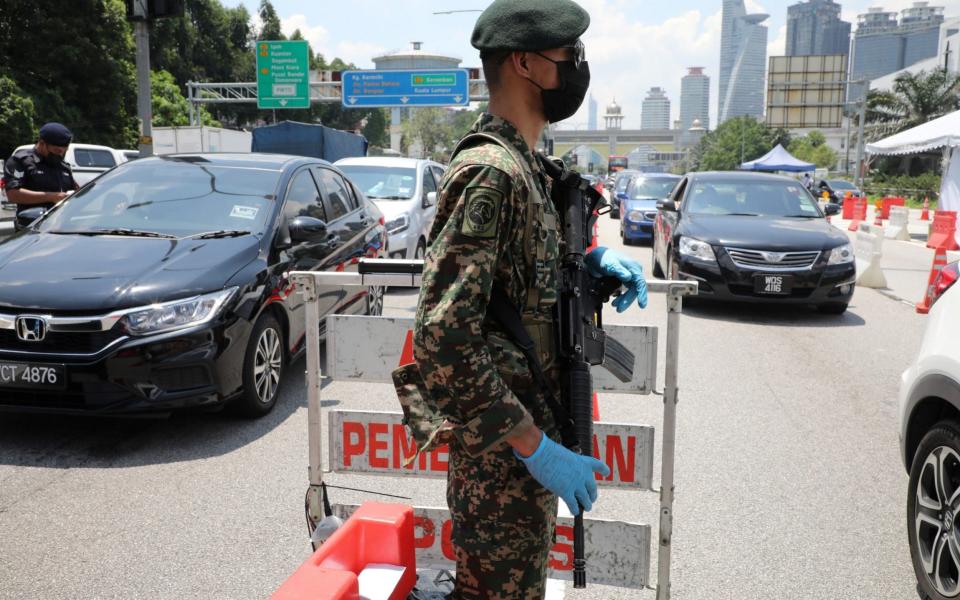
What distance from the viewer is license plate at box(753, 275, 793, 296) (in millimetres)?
8914

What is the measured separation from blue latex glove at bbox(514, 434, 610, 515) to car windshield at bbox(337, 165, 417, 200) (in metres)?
10.2

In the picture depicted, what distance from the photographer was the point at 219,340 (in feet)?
15.5

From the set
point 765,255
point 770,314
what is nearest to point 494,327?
point 765,255

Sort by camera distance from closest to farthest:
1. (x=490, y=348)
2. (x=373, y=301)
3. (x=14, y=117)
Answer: (x=490, y=348), (x=373, y=301), (x=14, y=117)

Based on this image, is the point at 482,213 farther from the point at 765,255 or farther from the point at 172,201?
the point at 765,255

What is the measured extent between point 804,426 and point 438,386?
4369 mm

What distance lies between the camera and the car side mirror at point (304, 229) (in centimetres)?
564

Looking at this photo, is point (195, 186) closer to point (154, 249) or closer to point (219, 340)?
point (154, 249)

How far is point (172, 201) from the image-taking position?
5.75m

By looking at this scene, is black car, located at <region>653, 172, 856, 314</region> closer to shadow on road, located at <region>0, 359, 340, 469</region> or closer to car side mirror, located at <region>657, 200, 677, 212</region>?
car side mirror, located at <region>657, 200, 677, 212</region>

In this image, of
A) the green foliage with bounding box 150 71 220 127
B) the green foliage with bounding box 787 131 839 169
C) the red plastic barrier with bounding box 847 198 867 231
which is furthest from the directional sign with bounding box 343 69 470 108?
the green foliage with bounding box 787 131 839 169

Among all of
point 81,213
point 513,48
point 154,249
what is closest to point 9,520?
point 154,249

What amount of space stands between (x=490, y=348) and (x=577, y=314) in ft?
0.85

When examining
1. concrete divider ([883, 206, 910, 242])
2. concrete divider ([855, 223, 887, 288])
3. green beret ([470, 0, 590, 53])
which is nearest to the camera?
green beret ([470, 0, 590, 53])
